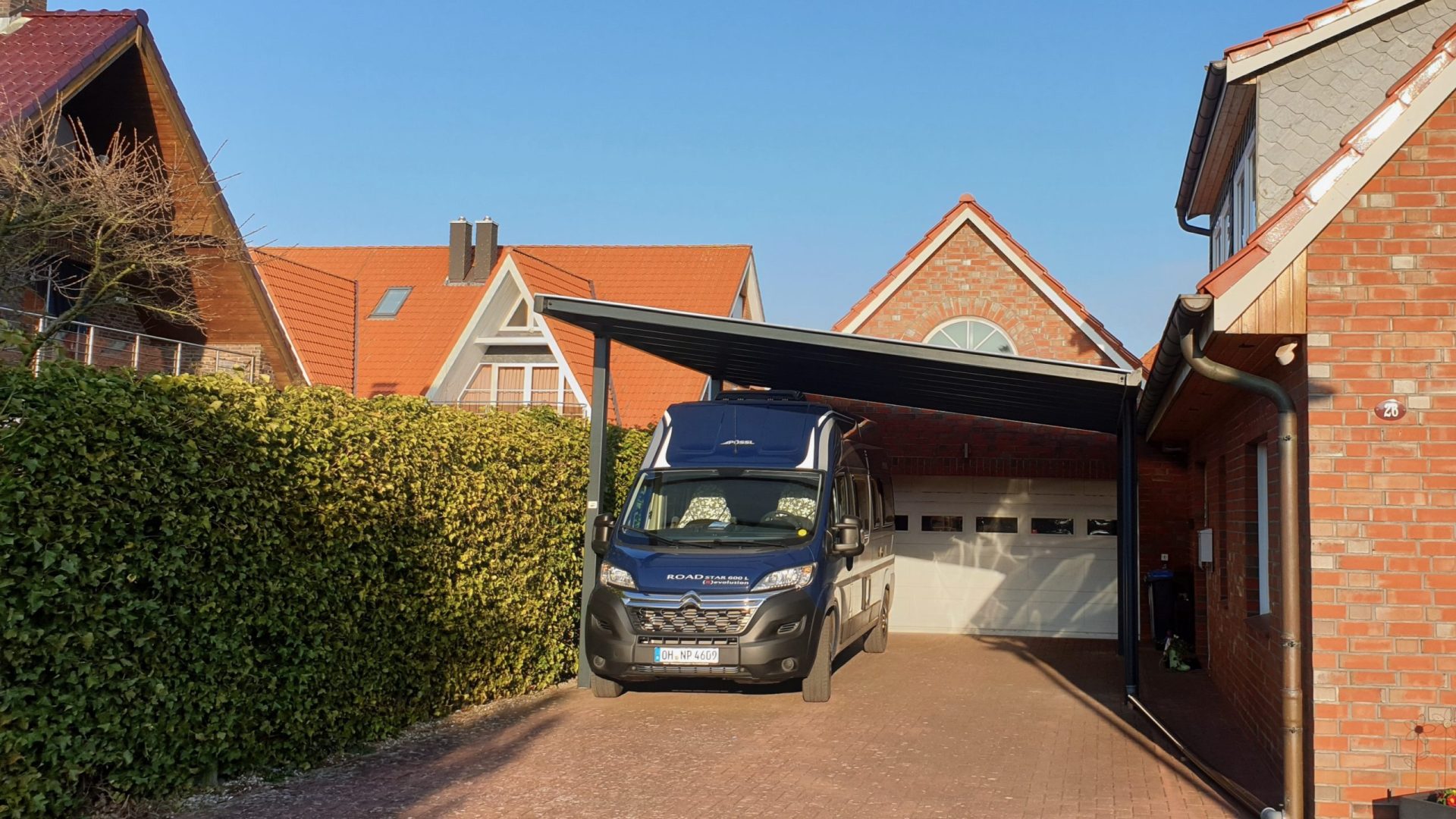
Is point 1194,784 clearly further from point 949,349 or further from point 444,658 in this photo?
point 444,658

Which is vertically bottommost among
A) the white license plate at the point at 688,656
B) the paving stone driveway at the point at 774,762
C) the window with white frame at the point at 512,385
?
the paving stone driveway at the point at 774,762

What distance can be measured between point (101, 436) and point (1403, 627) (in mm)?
6892

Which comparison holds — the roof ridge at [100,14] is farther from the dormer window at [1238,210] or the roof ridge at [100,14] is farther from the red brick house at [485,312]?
the dormer window at [1238,210]

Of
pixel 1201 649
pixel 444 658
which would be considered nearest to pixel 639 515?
pixel 444 658

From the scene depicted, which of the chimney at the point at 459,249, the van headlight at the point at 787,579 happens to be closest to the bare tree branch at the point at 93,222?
the van headlight at the point at 787,579

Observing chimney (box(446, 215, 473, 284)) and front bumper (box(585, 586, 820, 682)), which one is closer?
front bumper (box(585, 586, 820, 682))

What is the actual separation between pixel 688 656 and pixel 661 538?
4.58ft

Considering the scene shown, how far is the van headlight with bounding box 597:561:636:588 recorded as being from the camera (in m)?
12.0

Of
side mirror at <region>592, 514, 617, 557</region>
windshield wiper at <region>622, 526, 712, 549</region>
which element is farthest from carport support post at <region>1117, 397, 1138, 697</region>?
side mirror at <region>592, 514, 617, 557</region>

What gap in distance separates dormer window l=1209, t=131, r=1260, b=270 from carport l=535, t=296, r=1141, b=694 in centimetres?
214

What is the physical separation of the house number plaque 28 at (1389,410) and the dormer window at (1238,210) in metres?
4.55

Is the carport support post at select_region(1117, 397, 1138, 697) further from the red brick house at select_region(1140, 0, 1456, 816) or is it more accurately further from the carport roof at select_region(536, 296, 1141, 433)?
the red brick house at select_region(1140, 0, 1456, 816)

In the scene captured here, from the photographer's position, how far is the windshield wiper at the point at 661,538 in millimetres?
12484

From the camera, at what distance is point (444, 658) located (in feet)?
34.9
